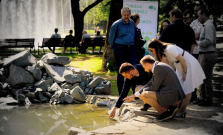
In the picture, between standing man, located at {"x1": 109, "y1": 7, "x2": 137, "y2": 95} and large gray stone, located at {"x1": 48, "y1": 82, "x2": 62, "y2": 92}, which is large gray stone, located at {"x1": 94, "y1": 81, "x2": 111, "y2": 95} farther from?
standing man, located at {"x1": 109, "y1": 7, "x2": 137, "y2": 95}

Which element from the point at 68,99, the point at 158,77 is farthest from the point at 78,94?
the point at 158,77

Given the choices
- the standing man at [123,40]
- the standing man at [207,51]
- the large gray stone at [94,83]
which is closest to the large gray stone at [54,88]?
the large gray stone at [94,83]

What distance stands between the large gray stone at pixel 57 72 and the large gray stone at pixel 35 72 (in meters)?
0.24

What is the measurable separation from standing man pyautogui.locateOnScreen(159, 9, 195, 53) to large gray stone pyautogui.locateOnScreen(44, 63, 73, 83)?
3250mm

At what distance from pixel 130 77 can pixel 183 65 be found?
914 millimetres

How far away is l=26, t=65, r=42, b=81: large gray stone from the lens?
814cm

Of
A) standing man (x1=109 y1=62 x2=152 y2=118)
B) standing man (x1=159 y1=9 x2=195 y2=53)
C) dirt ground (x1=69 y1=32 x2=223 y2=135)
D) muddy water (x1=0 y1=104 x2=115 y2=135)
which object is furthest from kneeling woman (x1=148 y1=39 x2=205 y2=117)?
muddy water (x1=0 y1=104 x2=115 y2=135)

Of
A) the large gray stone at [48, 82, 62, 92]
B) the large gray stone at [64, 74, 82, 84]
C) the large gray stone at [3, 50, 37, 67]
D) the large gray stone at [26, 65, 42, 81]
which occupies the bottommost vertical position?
the large gray stone at [48, 82, 62, 92]

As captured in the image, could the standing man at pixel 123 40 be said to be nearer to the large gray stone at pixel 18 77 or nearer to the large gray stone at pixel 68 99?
the large gray stone at pixel 68 99

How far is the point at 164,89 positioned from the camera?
507cm

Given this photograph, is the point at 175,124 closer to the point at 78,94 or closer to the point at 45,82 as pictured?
the point at 78,94

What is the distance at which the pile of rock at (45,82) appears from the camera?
760 cm

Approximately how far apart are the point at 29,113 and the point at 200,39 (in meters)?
3.91

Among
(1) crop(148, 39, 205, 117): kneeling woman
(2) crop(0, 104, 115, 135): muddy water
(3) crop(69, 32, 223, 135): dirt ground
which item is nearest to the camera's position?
(3) crop(69, 32, 223, 135): dirt ground
